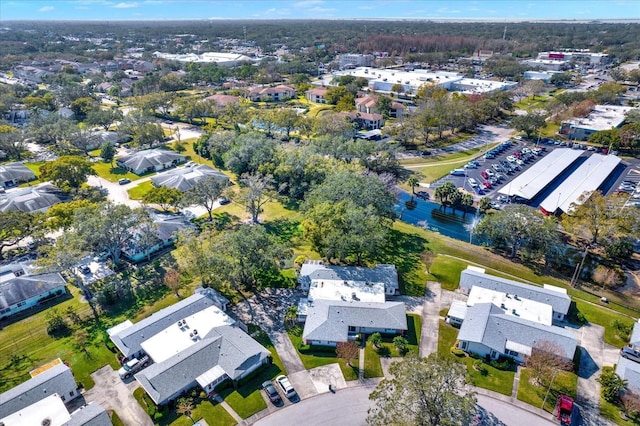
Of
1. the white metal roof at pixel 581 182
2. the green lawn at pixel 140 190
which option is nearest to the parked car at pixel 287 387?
the green lawn at pixel 140 190

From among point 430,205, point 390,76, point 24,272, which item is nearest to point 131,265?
point 24,272

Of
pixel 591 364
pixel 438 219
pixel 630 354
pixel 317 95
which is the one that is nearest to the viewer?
pixel 591 364

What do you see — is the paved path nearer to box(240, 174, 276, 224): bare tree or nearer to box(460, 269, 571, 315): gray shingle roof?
box(460, 269, 571, 315): gray shingle roof

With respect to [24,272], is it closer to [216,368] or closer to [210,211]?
[210,211]

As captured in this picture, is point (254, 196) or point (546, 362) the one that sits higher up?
point (254, 196)

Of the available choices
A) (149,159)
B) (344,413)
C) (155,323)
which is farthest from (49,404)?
(149,159)

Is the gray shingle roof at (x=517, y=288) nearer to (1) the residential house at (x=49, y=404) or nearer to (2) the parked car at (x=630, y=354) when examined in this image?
(2) the parked car at (x=630, y=354)

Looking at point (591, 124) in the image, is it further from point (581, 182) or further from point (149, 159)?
point (149, 159)

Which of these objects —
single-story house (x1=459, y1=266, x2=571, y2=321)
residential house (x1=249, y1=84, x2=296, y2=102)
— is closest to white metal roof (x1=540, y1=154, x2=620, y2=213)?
single-story house (x1=459, y1=266, x2=571, y2=321)
